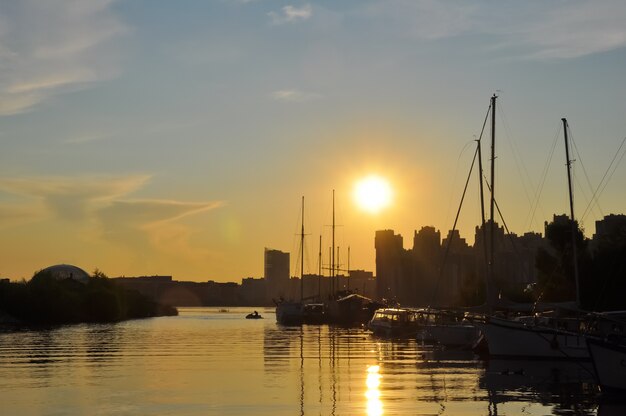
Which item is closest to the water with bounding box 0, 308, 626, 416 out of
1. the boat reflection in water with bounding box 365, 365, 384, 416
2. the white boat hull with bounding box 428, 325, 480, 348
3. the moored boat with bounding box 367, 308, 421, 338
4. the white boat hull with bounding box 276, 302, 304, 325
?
the boat reflection in water with bounding box 365, 365, 384, 416

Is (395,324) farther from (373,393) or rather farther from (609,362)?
(609,362)

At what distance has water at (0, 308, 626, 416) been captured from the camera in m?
37.8

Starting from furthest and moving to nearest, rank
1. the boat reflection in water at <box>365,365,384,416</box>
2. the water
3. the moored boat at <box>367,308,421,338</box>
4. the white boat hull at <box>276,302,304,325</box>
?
1. the white boat hull at <box>276,302,304,325</box>
2. the moored boat at <box>367,308,421,338</box>
3. the water
4. the boat reflection in water at <box>365,365,384,416</box>

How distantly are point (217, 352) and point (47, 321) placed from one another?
104 metres

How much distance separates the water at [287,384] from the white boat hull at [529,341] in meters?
1.48

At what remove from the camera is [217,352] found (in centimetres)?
7575

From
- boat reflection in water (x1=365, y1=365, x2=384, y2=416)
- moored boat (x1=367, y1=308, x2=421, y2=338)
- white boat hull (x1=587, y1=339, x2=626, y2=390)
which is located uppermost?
moored boat (x1=367, y1=308, x2=421, y2=338)

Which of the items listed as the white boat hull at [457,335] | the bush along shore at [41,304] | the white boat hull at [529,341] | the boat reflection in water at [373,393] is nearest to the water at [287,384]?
the boat reflection in water at [373,393]

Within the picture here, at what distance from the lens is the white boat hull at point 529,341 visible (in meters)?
61.4

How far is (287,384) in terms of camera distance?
4750 centimetres

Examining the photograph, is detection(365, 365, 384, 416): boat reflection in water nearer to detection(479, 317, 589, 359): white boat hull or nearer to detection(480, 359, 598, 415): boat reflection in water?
detection(480, 359, 598, 415): boat reflection in water

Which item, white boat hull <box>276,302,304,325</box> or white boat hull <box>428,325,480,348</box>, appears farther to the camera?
white boat hull <box>276,302,304,325</box>

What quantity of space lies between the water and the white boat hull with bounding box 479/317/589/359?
4.85 ft

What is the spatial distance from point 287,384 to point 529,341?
22218mm
